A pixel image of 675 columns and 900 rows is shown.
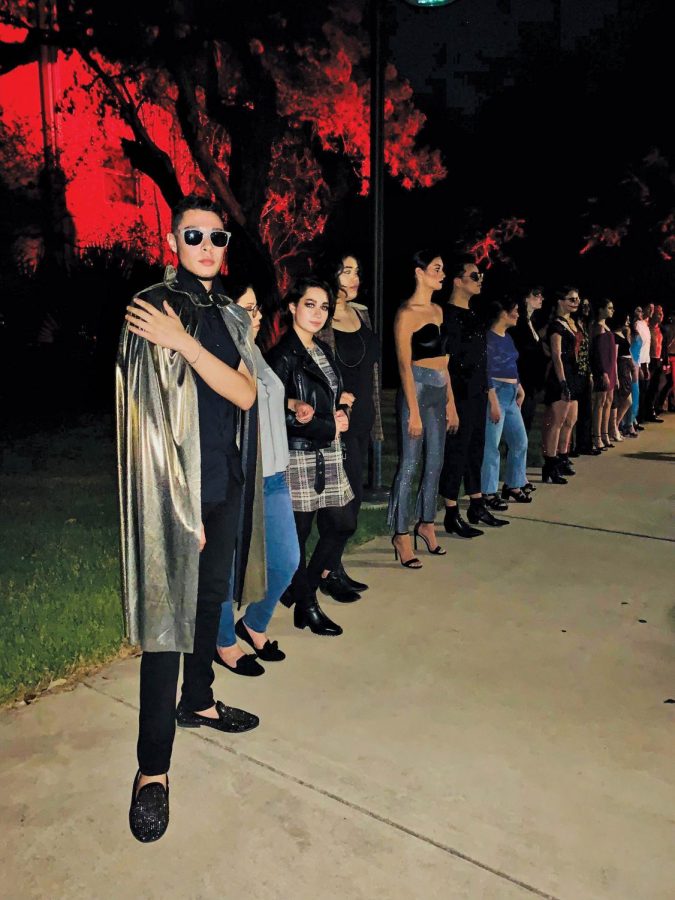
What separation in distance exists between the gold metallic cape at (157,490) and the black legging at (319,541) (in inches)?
69.9

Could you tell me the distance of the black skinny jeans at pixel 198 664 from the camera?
9.68 ft

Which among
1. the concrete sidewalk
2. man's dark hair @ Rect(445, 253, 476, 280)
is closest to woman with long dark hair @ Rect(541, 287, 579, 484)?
man's dark hair @ Rect(445, 253, 476, 280)

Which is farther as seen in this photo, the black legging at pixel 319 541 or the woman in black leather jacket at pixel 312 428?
the black legging at pixel 319 541

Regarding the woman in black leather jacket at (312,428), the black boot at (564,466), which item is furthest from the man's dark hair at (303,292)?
the black boot at (564,466)

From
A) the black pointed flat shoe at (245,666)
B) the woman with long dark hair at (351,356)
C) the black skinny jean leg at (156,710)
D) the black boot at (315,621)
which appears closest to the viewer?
the black skinny jean leg at (156,710)

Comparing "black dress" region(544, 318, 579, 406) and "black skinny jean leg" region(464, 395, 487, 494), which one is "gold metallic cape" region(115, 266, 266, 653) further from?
"black dress" region(544, 318, 579, 406)

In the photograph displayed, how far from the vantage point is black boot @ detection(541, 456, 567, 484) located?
8.85 metres

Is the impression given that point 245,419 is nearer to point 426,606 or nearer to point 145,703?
point 145,703

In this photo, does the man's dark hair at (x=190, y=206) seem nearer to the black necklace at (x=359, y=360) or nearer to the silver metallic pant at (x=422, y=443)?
the black necklace at (x=359, y=360)

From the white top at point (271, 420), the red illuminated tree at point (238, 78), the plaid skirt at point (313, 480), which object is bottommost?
the plaid skirt at point (313, 480)

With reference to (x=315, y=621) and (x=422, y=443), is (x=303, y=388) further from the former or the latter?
(x=422, y=443)

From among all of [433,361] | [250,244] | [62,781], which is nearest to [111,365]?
[250,244]

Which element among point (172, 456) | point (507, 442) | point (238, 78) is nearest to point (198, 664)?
point (172, 456)

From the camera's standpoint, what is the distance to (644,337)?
1327cm
